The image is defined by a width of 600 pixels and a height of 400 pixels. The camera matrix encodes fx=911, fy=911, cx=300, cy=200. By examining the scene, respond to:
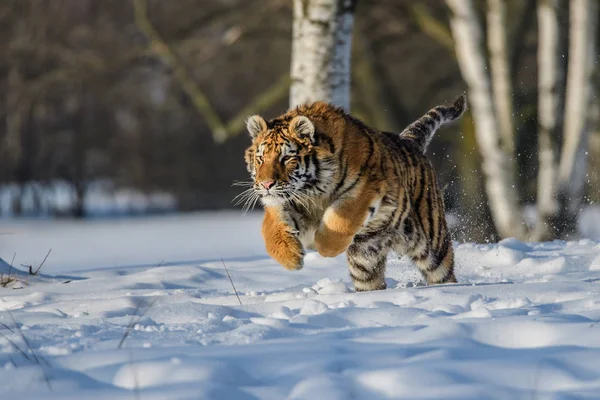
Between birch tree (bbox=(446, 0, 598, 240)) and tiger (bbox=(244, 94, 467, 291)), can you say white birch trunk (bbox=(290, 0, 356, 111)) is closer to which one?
tiger (bbox=(244, 94, 467, 291))

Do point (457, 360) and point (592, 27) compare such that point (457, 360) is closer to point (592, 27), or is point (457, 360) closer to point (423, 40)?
point (592, 27)

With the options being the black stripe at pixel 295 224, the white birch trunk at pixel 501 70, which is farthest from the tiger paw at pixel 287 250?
the white birch trunk at pixel 501 70

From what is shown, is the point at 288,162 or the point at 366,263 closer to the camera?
the point at 288,162

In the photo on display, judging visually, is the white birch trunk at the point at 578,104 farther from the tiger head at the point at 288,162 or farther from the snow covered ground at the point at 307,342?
the tiger head at the point at 288,162

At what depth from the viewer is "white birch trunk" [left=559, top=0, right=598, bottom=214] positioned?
36.6 feet

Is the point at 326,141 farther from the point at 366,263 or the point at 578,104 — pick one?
the point at 578,104

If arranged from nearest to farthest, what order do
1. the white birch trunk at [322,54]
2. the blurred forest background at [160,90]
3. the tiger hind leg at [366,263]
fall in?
the tiger hind leg at [366,263] → the white birch trunk at [322,54] → the blurred forest background at [160,90]

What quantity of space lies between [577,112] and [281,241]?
7.05 metres

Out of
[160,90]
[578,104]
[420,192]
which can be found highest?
[160,90]

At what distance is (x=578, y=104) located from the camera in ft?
36.8

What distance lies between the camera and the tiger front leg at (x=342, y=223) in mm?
5211

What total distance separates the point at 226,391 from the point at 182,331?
963mm

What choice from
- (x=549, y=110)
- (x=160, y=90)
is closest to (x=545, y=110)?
(x=549, y=110)

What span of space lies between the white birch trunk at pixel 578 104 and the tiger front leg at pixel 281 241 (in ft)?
22.2
